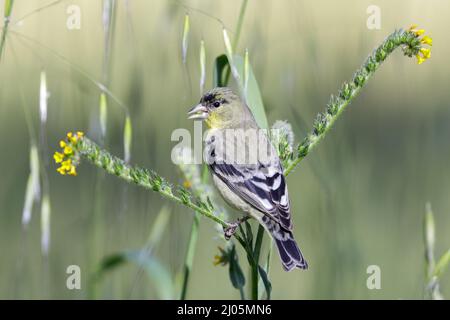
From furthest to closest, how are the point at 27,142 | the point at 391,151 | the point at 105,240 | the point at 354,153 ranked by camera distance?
1. the point at 391,151
2. the point at 27,142
3. the point at 354,153
4. the point at 105,240

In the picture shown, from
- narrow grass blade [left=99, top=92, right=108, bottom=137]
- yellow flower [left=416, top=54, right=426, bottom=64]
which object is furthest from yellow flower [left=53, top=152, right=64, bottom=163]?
yellow flower [left=416, top=54, right=426, bottom=64]

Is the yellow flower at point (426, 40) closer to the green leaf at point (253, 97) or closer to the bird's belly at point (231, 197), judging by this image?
the green leaf at point (253, 97)

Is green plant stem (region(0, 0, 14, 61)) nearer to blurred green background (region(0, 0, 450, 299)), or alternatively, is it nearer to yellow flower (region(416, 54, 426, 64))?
blurred green background (region(0, 0, 450, 299))

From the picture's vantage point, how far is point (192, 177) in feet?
6.87

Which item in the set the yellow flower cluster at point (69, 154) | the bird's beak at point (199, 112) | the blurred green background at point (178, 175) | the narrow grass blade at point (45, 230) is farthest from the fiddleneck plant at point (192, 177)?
the bird's beak at point (199, 112)

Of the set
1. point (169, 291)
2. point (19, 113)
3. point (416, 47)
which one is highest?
point (19, 113)

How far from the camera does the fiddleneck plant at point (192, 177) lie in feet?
6.35

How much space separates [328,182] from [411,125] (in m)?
3.05

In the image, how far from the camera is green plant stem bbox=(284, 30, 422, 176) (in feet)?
6.91

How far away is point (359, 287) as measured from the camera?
2818 mm

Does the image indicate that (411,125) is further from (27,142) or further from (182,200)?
(182,200)

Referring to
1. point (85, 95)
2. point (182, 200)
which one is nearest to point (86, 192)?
point (85, 95)

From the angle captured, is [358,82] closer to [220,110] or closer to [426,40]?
[426,40]

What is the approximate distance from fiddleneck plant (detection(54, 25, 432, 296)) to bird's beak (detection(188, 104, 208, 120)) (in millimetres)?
1070
